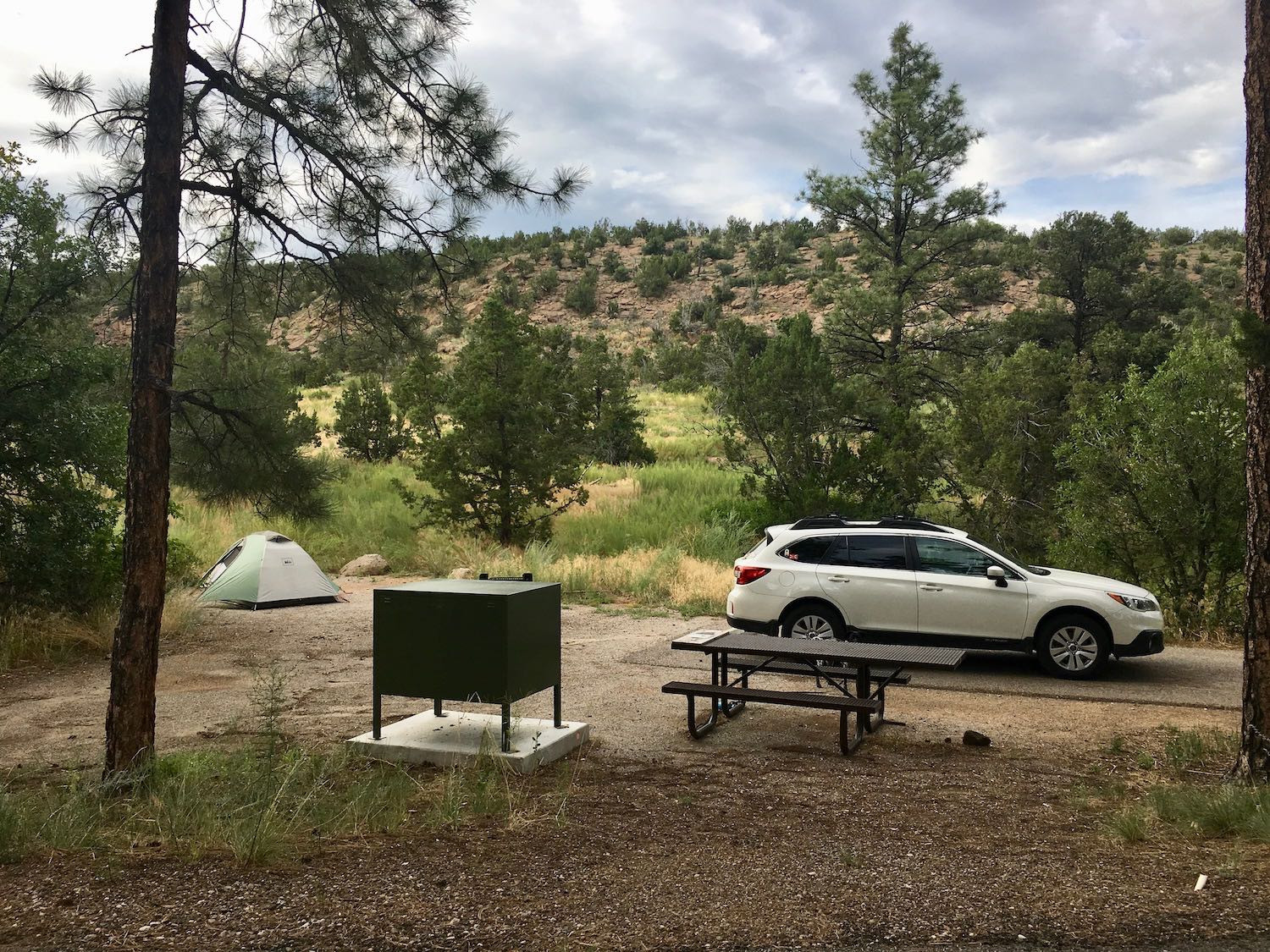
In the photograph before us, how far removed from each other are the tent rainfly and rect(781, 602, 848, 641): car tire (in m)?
8.39

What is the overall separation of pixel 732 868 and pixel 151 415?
4275 mm

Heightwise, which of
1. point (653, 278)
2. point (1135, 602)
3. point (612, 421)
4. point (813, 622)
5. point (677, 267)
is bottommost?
point (813, 622)

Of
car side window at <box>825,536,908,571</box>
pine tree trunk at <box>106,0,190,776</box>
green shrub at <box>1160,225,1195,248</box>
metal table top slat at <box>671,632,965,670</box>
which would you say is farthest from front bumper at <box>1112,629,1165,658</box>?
green shrub at <box>1160,225,1195,248</box>

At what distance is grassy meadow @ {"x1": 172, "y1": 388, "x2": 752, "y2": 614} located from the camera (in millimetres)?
16922

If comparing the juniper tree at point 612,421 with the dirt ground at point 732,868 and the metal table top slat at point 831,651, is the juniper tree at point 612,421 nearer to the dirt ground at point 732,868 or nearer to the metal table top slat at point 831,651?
the metal table top slat at point 831,651

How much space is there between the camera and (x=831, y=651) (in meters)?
7.89

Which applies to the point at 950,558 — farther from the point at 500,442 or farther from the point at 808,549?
the point at 500,442

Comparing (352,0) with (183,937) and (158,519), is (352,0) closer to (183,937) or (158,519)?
(158,519)

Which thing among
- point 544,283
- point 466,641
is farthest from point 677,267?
point 466,641

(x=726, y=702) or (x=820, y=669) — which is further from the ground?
(x=820, y=669)

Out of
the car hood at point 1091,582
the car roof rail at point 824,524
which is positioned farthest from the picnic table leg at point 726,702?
the car hood at point 1091,582

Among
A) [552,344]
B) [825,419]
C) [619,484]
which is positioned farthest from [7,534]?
[552,344]

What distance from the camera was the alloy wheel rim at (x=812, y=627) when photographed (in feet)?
36.3

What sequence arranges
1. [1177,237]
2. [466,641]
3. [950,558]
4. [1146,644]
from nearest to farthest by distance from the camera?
[466,641] → [1146,644] → [950,558] → [1177,237]
